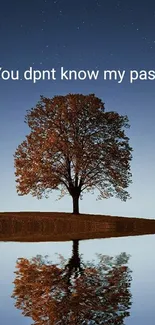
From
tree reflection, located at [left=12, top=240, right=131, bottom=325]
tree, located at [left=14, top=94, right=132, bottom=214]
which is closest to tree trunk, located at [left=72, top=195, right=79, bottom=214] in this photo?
tree, located at [left=14, top=94, right=132, bottom=214]

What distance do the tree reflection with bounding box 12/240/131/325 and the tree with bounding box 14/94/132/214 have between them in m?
29.0

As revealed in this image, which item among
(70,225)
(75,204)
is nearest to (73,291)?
(70,225)

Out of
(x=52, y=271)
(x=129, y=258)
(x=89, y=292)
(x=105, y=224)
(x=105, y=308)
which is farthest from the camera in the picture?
(x=105, y=224)

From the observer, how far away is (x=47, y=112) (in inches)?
2143

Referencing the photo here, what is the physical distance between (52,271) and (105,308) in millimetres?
6916

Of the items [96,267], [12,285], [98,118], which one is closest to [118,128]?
[98,118]

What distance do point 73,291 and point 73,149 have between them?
3691cm

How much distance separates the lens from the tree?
5262cm

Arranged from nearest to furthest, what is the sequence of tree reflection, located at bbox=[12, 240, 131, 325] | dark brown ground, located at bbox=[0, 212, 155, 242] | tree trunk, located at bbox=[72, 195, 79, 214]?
1. tree reflection, located at bbox=[12, 240, 131, 325]
2. dark brown ground, located at bbox=[0, 212, 155, 242]
3. tree trunk, located at bbox=[72, 195, 79, 214]

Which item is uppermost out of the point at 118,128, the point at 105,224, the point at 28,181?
the point at 118,128

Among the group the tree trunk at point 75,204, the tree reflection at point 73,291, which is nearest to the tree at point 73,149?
the tree trunk at point 75,204

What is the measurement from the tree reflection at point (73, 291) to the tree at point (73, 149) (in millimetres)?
29018

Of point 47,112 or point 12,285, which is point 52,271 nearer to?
point 12,285

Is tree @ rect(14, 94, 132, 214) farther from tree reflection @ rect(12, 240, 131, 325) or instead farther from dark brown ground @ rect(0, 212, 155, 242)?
tree reflection @ rect(12, 240, 131, 325)
